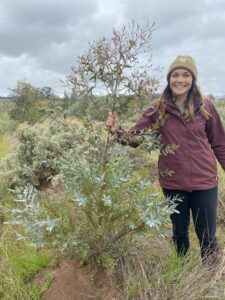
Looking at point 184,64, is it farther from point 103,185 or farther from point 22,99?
point 22,99

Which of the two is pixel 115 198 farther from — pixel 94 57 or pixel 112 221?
pixel 94 57

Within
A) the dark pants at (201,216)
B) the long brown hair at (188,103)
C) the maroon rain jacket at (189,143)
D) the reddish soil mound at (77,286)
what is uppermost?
the long brown hair at (188,103)

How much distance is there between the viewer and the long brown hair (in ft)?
13.6

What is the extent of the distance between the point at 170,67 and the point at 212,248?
1.79 m

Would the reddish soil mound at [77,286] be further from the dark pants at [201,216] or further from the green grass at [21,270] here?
the dark pants at [201,216]

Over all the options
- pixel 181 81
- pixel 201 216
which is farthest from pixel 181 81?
pixel 201 216

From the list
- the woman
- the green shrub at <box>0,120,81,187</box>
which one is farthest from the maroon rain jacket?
the green shrub at <box>0,120,81,187</box>

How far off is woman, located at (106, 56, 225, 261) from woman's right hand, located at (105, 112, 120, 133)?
386 millimetres

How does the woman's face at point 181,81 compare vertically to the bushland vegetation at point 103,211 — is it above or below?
above

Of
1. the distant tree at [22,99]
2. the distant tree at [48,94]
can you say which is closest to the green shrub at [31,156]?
the distant tree at [48,94]

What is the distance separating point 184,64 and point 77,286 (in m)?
2.18

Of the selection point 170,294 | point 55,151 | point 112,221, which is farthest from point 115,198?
point 55,151

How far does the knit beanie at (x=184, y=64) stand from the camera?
416 cm

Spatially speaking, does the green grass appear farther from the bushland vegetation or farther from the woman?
the woman
